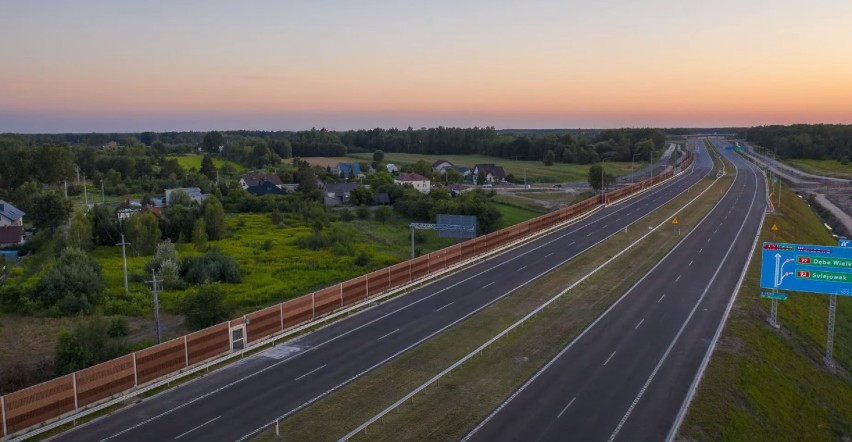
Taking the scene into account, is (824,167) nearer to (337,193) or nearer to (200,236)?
(337,193)

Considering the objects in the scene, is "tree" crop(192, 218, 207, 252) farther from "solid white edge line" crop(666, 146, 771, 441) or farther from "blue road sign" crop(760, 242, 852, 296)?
"blue road sign" crop(760, 242, 852, 296)

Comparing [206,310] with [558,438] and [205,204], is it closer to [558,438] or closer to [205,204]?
[558,438]

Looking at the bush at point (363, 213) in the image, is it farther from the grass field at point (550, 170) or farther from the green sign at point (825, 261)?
the grass field at point (550, 170)

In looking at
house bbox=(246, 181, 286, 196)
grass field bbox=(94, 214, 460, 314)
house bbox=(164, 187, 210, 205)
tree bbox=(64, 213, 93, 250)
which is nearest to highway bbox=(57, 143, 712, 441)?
grass field bbox=(94, 214, 460, 314)

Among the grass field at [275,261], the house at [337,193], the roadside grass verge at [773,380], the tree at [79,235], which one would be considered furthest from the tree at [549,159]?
the roadside grass verge at [773,380]

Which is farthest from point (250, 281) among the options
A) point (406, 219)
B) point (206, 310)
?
point (406, 219)

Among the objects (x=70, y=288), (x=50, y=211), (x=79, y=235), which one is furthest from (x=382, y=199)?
(x=70, y=288)
